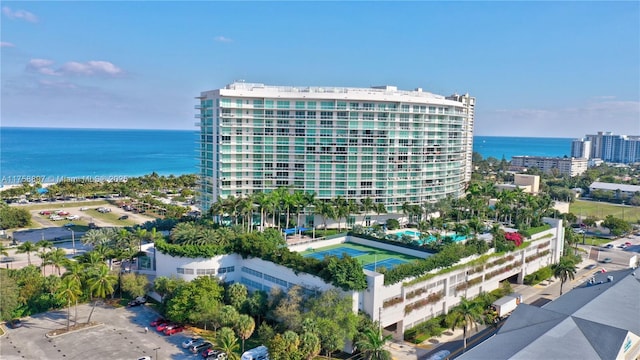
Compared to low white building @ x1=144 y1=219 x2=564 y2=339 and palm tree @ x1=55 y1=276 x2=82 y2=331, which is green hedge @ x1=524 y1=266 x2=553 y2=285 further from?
palm tree @ x1=55 y1=276 x2=82 y2=331

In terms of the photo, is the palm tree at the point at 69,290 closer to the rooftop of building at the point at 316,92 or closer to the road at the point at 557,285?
the road at the point at 557,285

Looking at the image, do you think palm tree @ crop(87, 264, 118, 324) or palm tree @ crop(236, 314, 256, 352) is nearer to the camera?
palm tree @ crop(236, 314, 256, 352)

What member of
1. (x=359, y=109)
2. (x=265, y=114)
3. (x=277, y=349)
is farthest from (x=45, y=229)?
(x=277, y=349)

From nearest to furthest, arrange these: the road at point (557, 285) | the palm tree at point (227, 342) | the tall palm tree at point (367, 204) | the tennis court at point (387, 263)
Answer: the palm tree at point (227, 342)
the road at point (557, 285)
the tennis court at point (387, 263)
the tall palm tree at point (367, 204)

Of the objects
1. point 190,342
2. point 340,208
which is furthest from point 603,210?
point 190,342

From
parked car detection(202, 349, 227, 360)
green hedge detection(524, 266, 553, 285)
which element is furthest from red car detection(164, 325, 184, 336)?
green hedge detection(524, 266, 553, 285)

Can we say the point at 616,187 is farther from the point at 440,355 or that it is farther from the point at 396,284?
the point at 440,355

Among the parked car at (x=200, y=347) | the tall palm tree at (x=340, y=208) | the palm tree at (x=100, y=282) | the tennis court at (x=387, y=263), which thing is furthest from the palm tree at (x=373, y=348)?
the tall palm tree at (x=340, y=208)
